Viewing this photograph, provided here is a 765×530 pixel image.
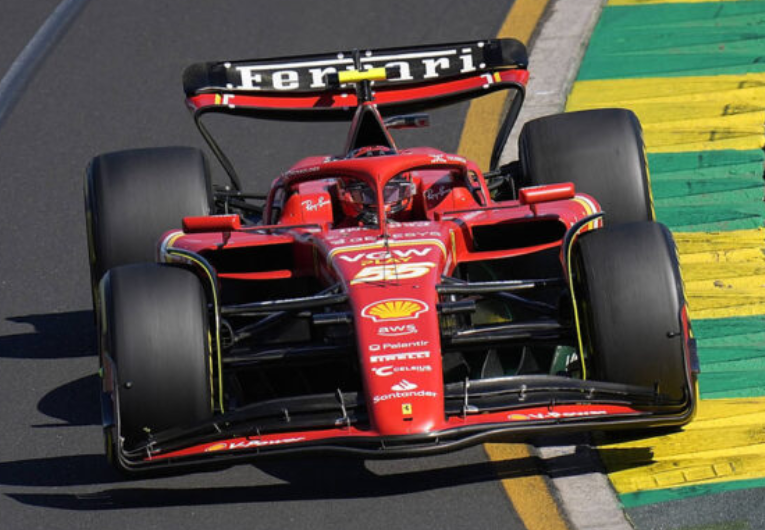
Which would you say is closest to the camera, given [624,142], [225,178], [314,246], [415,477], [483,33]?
[415,477]

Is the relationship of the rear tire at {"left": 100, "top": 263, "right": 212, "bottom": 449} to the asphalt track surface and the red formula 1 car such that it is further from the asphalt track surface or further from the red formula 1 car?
the asphalt track surface

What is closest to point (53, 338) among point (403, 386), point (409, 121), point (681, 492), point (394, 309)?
point (409, 121)

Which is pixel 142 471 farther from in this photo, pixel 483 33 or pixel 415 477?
pixel 483 33

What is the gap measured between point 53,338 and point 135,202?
1136 millimetres

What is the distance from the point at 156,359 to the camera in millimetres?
7477

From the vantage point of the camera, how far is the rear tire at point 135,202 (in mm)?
9359

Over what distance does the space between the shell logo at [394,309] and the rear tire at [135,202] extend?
6.43 feet

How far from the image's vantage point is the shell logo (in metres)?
7.64

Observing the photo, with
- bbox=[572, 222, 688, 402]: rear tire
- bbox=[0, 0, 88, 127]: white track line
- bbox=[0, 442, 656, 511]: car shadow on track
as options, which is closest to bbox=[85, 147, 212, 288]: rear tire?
bbox=[0, 442, 656, 511]: car shadow on track

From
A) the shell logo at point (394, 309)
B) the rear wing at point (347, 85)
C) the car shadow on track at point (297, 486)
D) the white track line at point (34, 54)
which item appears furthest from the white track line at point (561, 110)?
the white track line at point (34, 54)

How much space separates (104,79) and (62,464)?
239 inches

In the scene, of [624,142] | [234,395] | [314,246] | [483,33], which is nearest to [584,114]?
[624,142]

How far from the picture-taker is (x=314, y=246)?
8578mm

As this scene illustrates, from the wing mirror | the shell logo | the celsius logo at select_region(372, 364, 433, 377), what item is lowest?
the celsius logo at select_region(372, 364, 433, 377)
